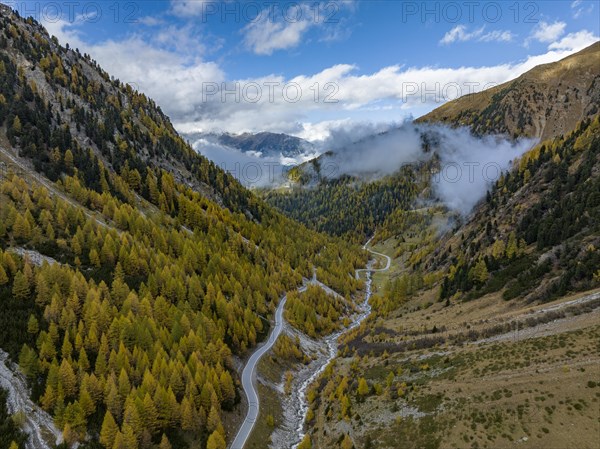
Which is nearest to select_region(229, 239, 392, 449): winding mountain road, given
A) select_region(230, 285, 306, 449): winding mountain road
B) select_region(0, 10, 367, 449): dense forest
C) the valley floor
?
select_region(230, 285, 306, 449): winding mountain road

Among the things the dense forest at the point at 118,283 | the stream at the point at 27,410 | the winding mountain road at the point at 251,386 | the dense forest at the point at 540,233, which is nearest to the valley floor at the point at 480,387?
the winding mountain road at the point at 251,386

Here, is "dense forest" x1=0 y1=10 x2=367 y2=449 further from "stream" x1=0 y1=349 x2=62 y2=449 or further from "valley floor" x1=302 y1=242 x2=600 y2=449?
"valley floor" x1=302 y1=242 x2=600 y2=449

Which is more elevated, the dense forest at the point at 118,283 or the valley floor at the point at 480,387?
the dense forest at the point at 118,283

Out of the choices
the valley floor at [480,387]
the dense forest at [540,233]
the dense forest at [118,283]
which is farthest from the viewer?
the dense forest at [540,233]

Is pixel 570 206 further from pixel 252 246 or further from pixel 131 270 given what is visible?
pixel 131 270

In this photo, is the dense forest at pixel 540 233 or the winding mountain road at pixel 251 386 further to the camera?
the dense forest at pixel 540 233

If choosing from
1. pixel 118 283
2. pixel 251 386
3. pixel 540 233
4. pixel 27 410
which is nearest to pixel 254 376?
pixel 251 386

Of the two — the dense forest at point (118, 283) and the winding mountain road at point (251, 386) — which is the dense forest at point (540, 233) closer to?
the dense forest at point (118, 283)

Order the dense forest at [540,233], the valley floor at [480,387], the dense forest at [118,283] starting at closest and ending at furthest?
the valley floor at [480,387], the dense forest at [118,283], the dense forest at [540,233]

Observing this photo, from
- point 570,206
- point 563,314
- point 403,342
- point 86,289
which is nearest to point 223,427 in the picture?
point 86,289
